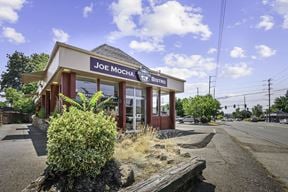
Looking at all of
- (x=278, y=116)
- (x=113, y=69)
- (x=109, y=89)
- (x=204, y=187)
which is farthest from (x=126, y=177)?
(x=278, y=116)

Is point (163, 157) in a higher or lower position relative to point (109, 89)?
lower

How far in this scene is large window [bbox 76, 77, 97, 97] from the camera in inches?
562

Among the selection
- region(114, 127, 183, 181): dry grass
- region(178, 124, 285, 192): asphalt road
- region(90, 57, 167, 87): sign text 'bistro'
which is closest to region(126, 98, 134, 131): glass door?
region(90, 57, 167, 87): sign text 'bistro'

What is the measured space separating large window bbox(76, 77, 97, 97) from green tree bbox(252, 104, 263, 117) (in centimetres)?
10991

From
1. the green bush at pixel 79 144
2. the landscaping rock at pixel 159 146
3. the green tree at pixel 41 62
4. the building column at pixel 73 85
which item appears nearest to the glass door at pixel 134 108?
the building column at pixel 73 85

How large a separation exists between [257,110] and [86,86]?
111615 mm

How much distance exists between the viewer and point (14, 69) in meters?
67.6

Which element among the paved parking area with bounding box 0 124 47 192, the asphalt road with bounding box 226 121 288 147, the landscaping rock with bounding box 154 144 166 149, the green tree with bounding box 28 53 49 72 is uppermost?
the green tree with bounding box 28 53 49 72

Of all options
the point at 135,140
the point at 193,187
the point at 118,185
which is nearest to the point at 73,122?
the point at 118,185

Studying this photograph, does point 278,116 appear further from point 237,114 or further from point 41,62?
point 41,62

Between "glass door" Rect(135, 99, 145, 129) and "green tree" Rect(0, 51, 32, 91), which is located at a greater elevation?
"green tree" Rect(0, 51, 32, 91)

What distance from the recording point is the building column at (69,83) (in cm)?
1288

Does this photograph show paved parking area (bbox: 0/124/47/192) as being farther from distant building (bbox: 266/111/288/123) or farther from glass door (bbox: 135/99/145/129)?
distant building (bbox: 266/111/288/123)

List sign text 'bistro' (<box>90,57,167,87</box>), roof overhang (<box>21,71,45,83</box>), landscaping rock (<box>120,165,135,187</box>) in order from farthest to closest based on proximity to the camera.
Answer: roof overhang (<box>21,71,45,83</box>)
sign text 'bistro' (<box>90,57,167,87</box>)
landscaping rock (<box>120,165,135,187</box>)
